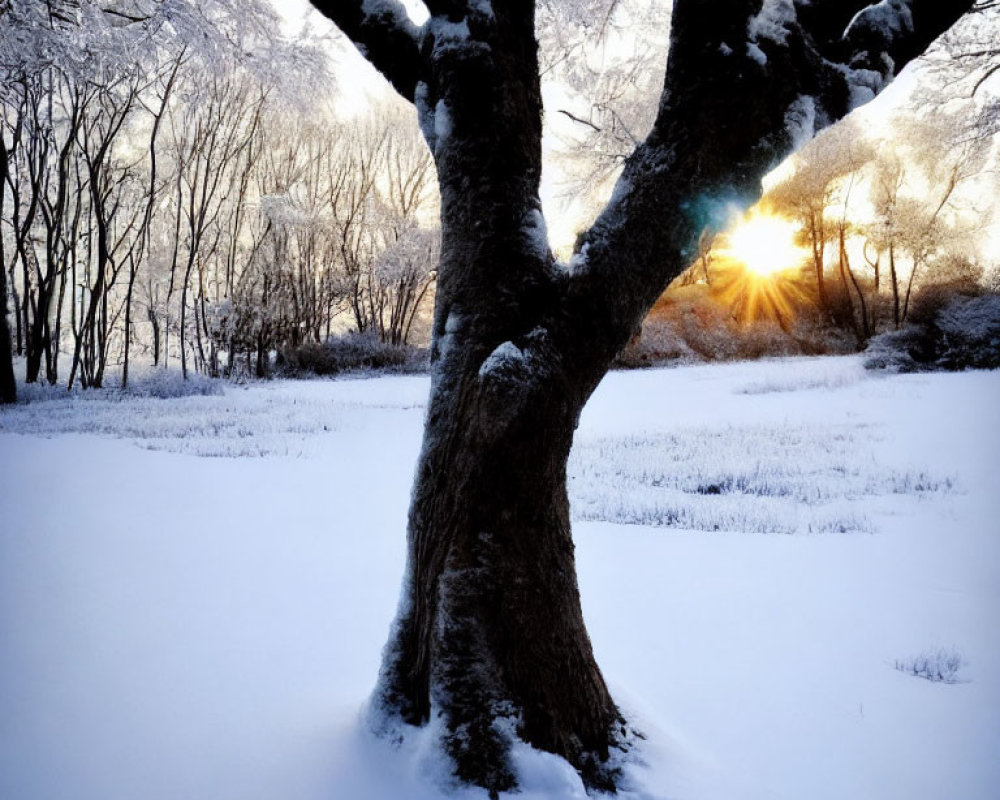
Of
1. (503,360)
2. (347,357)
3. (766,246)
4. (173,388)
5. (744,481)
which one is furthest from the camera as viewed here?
(766,246)

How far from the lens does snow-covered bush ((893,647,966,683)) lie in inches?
101

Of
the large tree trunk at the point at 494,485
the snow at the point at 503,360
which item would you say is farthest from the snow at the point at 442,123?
the snow at the point at 503,360

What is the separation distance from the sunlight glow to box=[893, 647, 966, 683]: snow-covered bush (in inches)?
1164

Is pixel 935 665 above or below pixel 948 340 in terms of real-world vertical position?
below

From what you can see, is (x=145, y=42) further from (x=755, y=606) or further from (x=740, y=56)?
(x=755, y=606)

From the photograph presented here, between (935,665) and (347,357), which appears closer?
(935,665)

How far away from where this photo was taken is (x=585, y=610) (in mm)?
3340

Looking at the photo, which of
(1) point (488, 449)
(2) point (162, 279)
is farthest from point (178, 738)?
(2) point (162, 279)

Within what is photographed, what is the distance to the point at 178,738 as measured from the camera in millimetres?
2090

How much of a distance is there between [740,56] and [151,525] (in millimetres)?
4847

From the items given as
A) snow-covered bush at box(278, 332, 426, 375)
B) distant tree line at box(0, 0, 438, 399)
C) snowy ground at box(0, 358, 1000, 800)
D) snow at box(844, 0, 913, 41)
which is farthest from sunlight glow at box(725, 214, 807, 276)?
snow at box(844, 0, 913, 41)

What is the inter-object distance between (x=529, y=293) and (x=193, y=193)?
17263 millimetres

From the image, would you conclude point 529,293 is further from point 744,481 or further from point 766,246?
point 766,246

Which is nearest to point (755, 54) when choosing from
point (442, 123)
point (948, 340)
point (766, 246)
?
point (442, 123)
